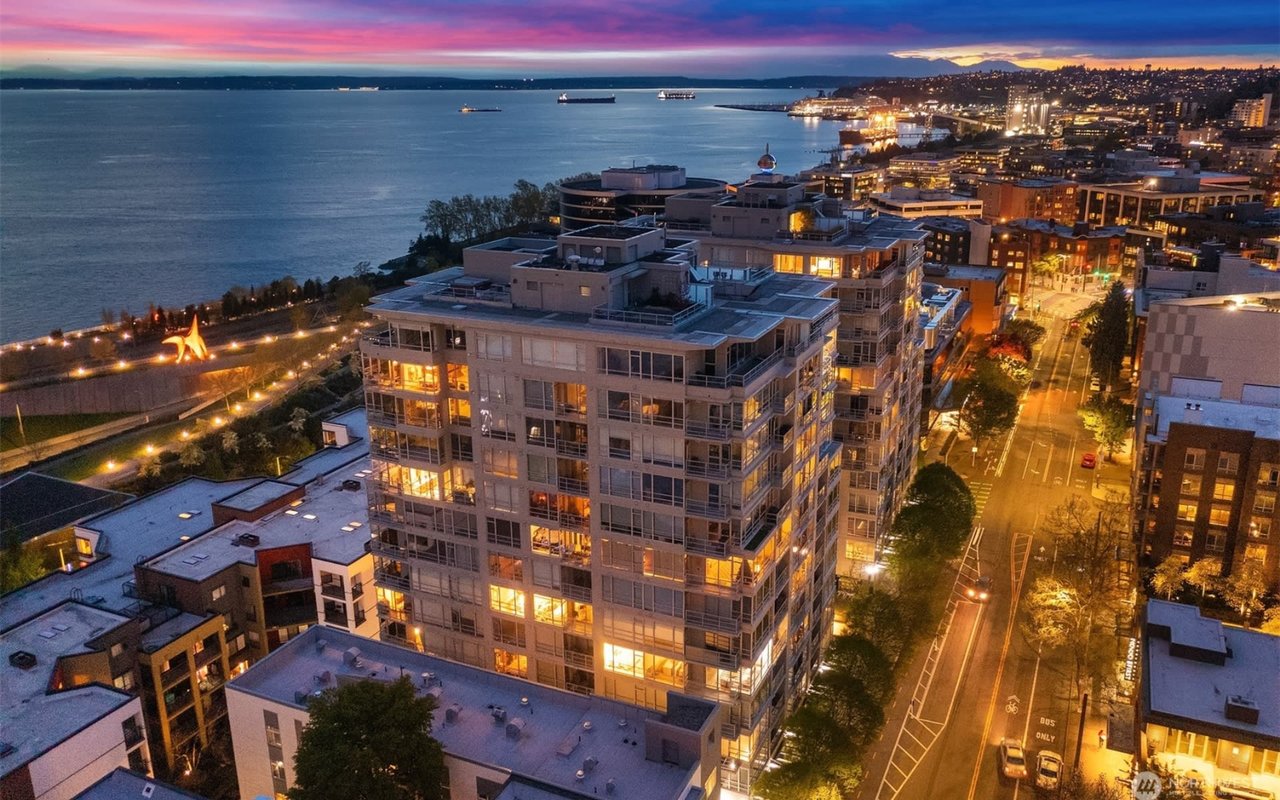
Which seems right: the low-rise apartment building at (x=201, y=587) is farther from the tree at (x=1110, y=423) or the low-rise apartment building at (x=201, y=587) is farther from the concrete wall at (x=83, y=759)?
the tree at (x=1110, y=423)

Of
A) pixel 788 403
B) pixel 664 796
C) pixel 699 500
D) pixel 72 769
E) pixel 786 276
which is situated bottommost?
pixel 72 769

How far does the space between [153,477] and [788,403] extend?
62810mm

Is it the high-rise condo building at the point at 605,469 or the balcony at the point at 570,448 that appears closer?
the high-rise condo building at the point at 605,469

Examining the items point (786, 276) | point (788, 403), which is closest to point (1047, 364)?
point (786, 276)

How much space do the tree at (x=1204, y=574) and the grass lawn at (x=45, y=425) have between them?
103 m

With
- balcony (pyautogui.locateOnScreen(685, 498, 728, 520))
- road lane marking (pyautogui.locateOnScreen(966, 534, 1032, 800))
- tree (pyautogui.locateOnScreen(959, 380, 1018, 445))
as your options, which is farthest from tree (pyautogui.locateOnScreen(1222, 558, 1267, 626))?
balcony (pyautogui.locateOnScreen(685, 498, 728, 520))

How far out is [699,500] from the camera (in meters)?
35.0

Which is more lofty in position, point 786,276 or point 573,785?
point 786,276

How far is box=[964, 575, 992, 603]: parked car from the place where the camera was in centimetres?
5803

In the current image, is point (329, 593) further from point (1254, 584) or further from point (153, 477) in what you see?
point (1254, 584)

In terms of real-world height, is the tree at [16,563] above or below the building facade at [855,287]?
below

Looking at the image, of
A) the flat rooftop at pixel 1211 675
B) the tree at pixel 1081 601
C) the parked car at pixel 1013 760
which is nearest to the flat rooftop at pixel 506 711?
the parked car at pixel 1013 760

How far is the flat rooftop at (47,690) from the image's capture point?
3588 cm

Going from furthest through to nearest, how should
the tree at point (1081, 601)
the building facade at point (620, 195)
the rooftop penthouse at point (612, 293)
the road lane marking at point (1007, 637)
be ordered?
1. the building facade at point (620, 195)
2. the tree at point (1081, 601)
3. the road lane marking at point (1007, 637)
4. the rooftop penthouse at point (612, 293)
